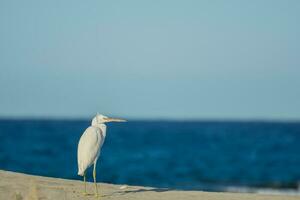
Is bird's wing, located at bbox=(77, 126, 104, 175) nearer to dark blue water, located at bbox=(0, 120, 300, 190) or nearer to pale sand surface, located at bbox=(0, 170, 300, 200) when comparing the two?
pale sand surface, located at bbox=(0, 170, 300, 200)

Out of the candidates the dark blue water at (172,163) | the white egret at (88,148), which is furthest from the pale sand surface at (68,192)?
the dark blue water at (172,163)

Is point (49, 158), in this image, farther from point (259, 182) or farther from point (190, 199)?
point (190, 199)

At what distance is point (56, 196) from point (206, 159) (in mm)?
34998

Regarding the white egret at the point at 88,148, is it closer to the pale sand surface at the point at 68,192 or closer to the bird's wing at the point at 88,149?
Answer: the bird's wing at the point at 88,149

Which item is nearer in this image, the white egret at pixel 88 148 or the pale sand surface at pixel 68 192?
the pale sand surface at pixel 68 192

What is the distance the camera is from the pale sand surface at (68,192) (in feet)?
35.0

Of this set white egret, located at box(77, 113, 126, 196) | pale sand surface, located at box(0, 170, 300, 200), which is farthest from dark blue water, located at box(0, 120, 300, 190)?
white egret, located at box(77, 113, 126, 196)

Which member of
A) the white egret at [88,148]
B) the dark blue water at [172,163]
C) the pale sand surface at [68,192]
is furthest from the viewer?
the dark blue water at [172,163]

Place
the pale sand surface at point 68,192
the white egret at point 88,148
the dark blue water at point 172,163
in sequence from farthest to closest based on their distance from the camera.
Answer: the dark blue water at point 172,163
the white egret at point 88,148
the pale sand surface at point 68,192

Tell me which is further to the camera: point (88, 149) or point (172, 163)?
point (172, 163)

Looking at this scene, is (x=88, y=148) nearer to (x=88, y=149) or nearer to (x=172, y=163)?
(x=88, y=149)

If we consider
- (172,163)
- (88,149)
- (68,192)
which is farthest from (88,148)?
(172,163)

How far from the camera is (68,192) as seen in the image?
38.0 ft

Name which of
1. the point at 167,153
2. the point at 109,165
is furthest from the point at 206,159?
the point at 109,165
